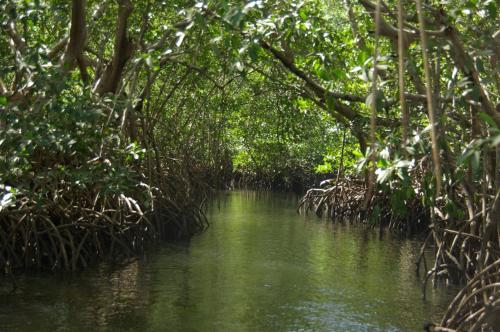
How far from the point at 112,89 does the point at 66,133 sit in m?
3.10

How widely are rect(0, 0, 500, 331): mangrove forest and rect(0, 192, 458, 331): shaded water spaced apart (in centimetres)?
Result: 3

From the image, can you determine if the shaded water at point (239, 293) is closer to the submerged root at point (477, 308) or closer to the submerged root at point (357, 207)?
the submerged root at point (477, 308)

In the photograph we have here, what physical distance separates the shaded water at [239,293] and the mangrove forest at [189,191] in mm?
34

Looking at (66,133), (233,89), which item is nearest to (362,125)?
(66,133)

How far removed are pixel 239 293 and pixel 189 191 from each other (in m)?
5.34

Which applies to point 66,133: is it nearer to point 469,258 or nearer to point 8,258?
point 8,258

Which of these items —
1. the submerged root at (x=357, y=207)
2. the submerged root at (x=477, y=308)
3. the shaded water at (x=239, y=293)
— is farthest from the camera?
the submerged root at (x=357, y=207)

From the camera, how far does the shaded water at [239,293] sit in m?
6.55

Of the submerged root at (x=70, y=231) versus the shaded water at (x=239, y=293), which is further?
the submerged root at (x=70, y=231)

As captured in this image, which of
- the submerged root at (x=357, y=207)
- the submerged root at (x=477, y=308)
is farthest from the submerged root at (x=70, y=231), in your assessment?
the submerged root at (x=357, y=207)

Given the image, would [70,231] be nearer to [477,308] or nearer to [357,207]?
[477,308]

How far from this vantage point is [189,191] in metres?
13.0

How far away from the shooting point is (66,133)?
645 cm

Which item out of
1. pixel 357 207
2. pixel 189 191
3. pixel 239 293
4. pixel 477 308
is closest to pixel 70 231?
pixel 239 293
